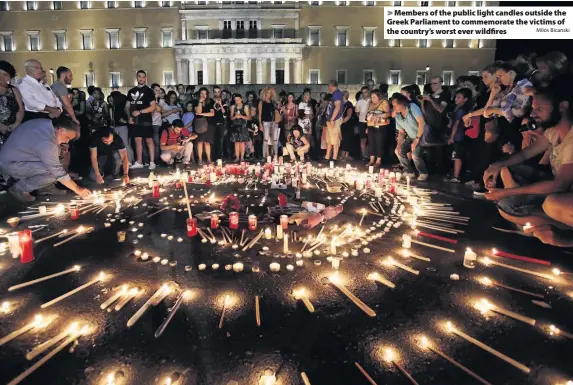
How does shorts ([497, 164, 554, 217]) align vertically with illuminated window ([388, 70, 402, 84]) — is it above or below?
below

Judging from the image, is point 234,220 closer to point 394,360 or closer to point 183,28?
point 394,360

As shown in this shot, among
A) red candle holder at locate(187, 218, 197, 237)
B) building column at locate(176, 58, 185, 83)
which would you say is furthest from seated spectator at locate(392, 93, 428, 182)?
building column at locate(176, 58, 185, 83)

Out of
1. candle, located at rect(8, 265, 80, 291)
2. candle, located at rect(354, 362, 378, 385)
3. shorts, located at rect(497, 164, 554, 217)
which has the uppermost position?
shorts, located at rect(497, 164, 554, 217)

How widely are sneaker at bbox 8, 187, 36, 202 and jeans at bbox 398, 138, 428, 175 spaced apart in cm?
701

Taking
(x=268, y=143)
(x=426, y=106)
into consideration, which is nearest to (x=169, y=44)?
(x=268, y=143)

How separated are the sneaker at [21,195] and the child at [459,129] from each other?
7.54m

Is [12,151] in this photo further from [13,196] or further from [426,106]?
[426,106]

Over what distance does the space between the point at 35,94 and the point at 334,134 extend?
6.81 m

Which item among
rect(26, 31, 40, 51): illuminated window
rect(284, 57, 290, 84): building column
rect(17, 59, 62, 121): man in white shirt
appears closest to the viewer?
A: rect(17, 59, 62, 121): man in white shirt

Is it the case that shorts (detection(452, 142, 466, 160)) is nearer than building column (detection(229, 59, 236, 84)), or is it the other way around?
shorts (detection(452, 142, 466, 160))

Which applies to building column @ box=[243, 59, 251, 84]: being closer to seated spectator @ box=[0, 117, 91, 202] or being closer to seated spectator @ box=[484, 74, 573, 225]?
seated spectator @ box=[0, 117, 91, 202]

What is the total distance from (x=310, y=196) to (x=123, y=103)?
18.5 feet

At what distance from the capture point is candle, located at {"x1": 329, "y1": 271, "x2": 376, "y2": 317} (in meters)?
3.01

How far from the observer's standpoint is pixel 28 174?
20.2 ft
